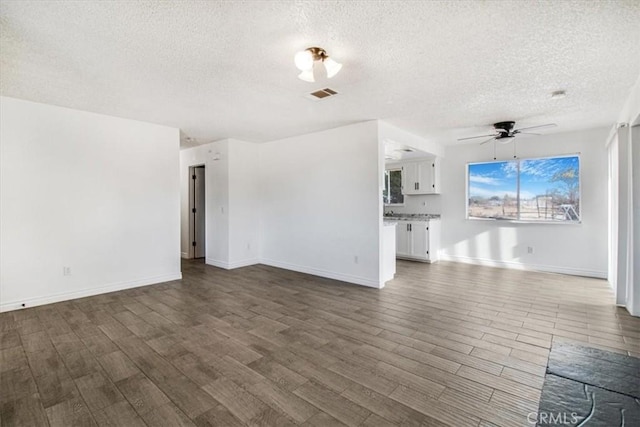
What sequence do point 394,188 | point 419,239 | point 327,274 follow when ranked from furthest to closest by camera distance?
point 394,188 < point 419,239 < point 327,274

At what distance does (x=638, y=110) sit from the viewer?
123 inches

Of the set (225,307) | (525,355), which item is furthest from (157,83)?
(525,355)

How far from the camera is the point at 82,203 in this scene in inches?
164

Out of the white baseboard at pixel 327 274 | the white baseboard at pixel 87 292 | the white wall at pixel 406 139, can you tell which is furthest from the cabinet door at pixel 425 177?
the white baseboard at pixel 87 292

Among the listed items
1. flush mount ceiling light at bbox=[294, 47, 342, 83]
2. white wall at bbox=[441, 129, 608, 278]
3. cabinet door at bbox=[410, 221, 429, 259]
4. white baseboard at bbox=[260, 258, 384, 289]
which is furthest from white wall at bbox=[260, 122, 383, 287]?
white wall at bbox=[441, 129, 608, 278]

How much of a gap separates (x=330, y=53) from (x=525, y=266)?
18.3ft

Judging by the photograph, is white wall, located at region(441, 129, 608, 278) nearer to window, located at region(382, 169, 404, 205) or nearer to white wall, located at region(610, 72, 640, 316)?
window, located at region(382, 169, 404, 205)

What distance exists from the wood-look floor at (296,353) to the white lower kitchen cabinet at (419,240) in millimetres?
2024

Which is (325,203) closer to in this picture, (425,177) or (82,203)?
(425,177)

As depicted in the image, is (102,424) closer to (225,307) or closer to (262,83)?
Answer: (225,307)

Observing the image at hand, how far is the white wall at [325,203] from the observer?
4.65 meters

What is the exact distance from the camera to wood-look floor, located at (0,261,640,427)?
1.87 meters

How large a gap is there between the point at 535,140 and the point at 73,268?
7869mm

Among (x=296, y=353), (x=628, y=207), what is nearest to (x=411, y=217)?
(x=628, y=207)
